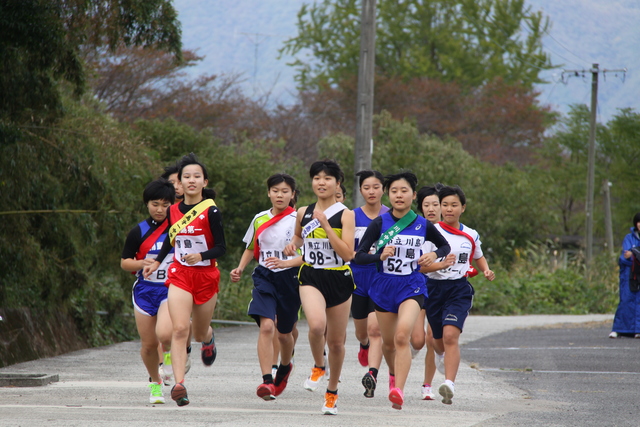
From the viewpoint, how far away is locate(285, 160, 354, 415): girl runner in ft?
25.2

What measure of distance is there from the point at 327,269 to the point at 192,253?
117cm

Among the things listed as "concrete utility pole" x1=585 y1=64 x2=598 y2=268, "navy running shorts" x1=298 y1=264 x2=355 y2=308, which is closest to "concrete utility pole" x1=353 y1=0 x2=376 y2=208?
"navy running shorts" x1=298 y1=264 x2=355 y2=308

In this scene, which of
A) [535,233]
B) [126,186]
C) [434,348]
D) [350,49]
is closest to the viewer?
[434,348]

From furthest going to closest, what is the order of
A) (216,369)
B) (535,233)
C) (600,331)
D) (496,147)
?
(496,147)
(535,233)
(600,331)
(216,369)

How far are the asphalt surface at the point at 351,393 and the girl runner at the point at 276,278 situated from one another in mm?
517

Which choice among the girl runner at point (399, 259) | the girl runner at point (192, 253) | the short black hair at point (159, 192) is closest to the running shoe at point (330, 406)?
the girl runner at point (399, 259)

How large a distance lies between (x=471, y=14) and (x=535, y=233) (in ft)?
87.5

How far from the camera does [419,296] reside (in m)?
7.96

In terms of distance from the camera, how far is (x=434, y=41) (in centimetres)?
5806

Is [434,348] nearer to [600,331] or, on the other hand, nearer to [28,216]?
[28,216]

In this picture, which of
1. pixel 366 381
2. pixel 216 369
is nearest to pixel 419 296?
pixel 366 381

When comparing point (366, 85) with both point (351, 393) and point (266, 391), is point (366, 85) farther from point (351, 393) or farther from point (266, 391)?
point (266, 391)

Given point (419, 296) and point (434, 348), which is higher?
point (419, 296)

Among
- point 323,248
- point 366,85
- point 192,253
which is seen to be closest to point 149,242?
point 192,253
